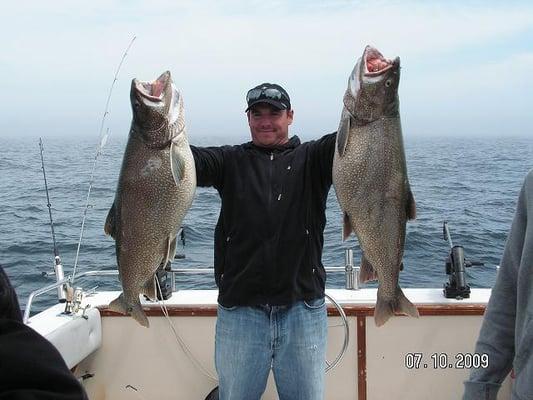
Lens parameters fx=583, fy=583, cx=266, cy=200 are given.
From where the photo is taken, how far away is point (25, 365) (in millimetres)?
1099

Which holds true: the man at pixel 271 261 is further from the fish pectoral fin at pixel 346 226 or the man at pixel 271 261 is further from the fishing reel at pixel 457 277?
the fishing reel at pixel 457 277

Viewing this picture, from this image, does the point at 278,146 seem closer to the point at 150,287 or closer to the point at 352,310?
the point at 150,287

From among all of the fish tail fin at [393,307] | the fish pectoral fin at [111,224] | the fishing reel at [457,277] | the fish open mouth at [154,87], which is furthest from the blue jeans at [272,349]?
the fishing reel at [457,277]

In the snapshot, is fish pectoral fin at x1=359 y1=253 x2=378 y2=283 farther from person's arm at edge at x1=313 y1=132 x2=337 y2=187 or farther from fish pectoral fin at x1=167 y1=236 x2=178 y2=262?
fish pectoral fin at x1=167 y1=236 x2=178 y2=262

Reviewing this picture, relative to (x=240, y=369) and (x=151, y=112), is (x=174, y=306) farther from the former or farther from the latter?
(x=151, y=112)

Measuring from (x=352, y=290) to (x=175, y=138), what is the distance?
2.52 metres

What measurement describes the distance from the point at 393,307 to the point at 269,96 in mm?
1342

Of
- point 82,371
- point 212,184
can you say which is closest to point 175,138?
point 212,184

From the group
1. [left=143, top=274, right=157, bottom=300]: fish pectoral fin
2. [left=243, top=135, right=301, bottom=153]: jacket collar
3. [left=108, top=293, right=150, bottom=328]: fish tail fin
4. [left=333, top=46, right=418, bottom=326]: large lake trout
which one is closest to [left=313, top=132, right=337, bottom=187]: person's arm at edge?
[left=243, top=135, right=301, bottom=153]: jacket collar

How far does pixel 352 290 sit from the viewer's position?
Answer: 4766 mm

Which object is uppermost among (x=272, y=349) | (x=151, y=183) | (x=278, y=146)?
(x=278, y=146)

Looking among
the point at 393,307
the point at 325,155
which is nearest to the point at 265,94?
the point at 325,155

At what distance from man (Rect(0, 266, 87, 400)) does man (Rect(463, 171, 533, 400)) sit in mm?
1506

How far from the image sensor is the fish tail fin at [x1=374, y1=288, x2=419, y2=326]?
2896 mm
